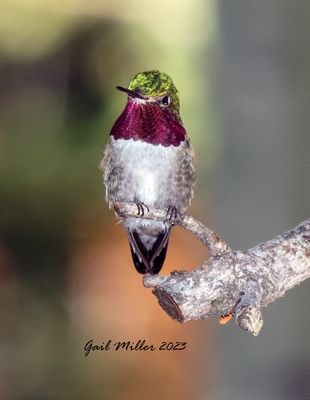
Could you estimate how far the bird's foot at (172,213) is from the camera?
164 centimetres

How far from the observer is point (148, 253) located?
1.79m

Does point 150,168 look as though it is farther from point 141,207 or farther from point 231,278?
point 231,278

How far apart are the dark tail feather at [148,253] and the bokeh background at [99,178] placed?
0.51ft

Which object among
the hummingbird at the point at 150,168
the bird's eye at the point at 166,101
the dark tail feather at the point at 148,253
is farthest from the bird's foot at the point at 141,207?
the bird's eye at the point at 166,101

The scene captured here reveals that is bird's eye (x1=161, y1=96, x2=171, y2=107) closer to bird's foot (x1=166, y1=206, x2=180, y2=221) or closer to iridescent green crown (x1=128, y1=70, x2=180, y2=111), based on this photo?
iridescent green crown (x1=128, y1=70, x2=180, y2=111)

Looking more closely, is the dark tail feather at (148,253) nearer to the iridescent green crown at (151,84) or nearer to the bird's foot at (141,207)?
the bird's foot at (141,207)

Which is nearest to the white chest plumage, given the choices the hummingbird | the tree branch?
the hummingbird

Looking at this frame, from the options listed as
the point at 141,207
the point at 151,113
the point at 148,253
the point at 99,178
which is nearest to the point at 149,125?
the point at 151,113

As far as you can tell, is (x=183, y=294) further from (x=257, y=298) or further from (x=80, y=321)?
(x=80, y=321)

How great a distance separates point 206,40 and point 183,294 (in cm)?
101

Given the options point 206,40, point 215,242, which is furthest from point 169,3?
point 215,242

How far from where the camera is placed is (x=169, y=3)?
2.19 metres

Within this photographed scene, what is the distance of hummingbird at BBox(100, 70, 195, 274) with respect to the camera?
164cm

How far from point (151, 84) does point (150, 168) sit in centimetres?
27
